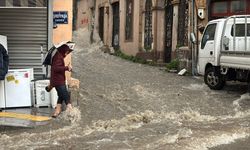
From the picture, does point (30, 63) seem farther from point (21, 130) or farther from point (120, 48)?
point (120, 48)

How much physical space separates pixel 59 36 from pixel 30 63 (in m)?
1.04

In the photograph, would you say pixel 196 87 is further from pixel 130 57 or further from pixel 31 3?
pixel 130 57

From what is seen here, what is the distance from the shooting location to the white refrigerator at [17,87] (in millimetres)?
11469

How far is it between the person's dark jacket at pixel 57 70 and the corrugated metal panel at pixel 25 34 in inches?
80.8

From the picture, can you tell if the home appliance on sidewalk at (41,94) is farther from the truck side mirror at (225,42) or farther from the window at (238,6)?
the window at (238,6)

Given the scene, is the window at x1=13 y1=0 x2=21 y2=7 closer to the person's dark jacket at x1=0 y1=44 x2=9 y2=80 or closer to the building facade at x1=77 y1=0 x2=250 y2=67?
the person's dark jacket at x1=0 y1=44 x2=9 y2=80

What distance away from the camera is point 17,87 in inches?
453

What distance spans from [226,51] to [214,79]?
1210mm

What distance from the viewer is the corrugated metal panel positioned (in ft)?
41.9

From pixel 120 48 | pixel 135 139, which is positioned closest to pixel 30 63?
pixel 135 139

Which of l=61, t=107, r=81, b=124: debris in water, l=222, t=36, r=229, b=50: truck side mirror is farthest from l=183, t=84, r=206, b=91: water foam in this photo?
l=61, t=107, r=81, b=124: debris in water

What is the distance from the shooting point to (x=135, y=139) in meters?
8.88

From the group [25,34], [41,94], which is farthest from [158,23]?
[41,94]

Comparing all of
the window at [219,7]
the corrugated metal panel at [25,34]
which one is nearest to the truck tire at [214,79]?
the window at [219,7]
